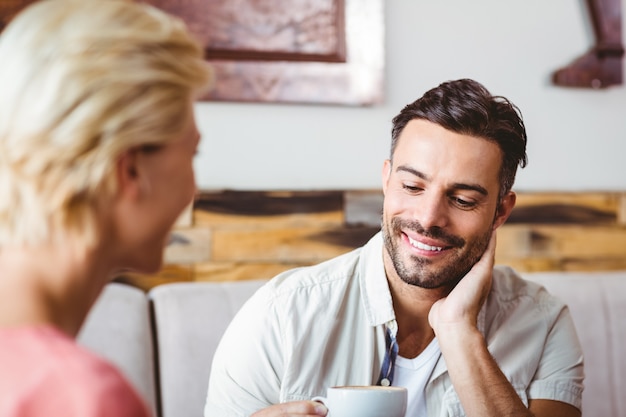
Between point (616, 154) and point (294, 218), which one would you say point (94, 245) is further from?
point (616, 154)

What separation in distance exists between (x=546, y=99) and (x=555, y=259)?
0.44 m

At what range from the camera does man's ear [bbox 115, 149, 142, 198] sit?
82 cm

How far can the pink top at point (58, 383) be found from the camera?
66 centimetres

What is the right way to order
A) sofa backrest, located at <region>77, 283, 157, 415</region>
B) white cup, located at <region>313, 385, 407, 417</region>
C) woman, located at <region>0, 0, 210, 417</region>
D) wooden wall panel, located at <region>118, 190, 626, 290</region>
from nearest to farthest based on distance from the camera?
1. woman, located at <region>0, 0, 210, 417</region>
2. white cup, located at <region>313, 385, 407, 417</region>
3. sofa backrest, located at <region>77, 283, 157, 415</region>
4. wooden wall panel, located at <region>118, 190, 626, 290</region>

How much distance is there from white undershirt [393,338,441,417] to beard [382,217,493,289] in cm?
14

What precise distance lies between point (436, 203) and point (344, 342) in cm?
31

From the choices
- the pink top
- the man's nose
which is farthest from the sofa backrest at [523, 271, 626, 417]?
the pink top

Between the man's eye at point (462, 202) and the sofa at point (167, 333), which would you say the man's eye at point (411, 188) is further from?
the sofa at point (167, 333)

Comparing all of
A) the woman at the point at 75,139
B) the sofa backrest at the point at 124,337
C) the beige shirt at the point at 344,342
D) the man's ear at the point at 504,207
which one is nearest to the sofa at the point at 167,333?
the sofa backrest at the point at 124,337

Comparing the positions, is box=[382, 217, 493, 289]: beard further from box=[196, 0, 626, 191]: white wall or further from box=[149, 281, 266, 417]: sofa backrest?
box=[196, 0, 626, 191]: white wall

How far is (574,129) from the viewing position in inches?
97.9

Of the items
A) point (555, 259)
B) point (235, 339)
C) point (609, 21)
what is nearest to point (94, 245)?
point (235, 339)

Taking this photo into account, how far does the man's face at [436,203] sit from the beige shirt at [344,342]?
0.27 feet

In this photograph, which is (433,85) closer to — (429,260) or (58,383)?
(429,260)
